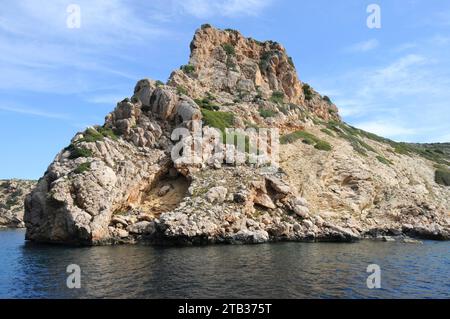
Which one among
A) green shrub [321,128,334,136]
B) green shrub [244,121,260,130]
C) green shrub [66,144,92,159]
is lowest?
green shrub [66,144,92,159]

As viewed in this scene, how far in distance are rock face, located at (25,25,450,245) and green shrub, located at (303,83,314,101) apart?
83.0ft

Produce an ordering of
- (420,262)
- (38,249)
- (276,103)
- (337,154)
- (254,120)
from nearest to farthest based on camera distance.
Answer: (420,262)
(38,249)
(337,154)
(254,120)
(276,103)

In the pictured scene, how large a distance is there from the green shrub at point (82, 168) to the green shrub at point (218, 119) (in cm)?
2232

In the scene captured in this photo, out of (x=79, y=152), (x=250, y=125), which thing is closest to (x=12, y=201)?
(x=79, y=152)

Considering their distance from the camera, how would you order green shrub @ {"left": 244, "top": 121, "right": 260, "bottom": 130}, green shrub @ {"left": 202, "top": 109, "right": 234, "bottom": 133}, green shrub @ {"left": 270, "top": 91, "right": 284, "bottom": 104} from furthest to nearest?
green shrub @ {"left": 270, "top": 91, "right": 284, "bottom": 104} → green shrub @ {"left": 244, "top": 121, "right": 260, "bottom": 130} → green shrub @ {"left": 202, "top": 109, "right": 234, "bottom": 133}

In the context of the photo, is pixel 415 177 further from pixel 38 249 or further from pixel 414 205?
pixel 38 249

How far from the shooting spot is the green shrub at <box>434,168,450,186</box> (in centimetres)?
9051

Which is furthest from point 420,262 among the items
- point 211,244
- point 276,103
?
point 276,103

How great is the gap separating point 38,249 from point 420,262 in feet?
151

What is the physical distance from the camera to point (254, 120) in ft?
290

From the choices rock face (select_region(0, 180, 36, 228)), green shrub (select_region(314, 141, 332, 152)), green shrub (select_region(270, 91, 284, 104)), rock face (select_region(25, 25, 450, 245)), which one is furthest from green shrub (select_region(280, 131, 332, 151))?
rock face (select_region(0, 180, 36, 228))

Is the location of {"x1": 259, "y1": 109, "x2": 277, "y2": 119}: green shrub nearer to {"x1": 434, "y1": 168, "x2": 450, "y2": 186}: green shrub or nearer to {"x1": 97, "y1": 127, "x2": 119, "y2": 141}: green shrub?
{"x1": 97, "y1": 127, "x2": 119, "y2": 141}: green shrub

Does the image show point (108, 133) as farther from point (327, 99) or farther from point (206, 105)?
point (327, 99)

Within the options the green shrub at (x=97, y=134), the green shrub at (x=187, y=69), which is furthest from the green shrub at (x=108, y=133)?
the green shrub at (x=187, y=69)
